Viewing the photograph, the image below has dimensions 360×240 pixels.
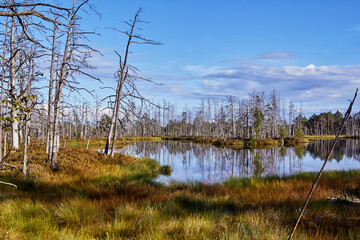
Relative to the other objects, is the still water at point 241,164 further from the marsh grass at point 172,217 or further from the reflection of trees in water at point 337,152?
the marsh grass at point 172,217

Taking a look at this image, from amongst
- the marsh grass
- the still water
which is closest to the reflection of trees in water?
the still water

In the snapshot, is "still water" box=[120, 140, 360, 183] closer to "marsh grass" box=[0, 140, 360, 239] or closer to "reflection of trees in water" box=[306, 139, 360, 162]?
"reflection of trees in water" box=[306, 139, 360, 162]

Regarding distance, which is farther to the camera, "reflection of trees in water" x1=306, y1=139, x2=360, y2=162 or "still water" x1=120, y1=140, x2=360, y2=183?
"reflection of trees in water" x1=306, y1=139, x2=360, y2=162

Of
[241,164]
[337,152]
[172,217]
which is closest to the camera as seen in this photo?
[172,217]

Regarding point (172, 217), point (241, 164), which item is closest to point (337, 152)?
point (241, 164)

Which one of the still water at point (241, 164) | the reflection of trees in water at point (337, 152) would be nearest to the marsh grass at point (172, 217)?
the still water at point (241, 164)

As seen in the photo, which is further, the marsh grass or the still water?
the still water

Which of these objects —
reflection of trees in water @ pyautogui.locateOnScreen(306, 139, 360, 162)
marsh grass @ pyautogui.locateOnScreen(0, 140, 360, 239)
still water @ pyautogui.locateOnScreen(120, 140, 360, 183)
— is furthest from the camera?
reflection of trees in water @ pyautogui.locateOnScreen(306, 139, 360, 162)

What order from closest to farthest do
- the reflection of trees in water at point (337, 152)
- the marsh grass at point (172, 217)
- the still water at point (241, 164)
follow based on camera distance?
the marsh grass at point (172, 217), the still water at point (241, 164), the reflection of trees in water at point (337, 152)

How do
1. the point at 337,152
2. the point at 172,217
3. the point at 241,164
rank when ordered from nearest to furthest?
the point at 172,217
the point at 241,164
the point at 337,152

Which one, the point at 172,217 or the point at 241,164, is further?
the point at 241,164

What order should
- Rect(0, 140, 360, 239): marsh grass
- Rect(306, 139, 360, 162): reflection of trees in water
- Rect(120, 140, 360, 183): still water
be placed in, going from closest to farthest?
Rect(0, 140, 360, 239): marsh grass, Rect(120, 140, 360, 183): still water, Rect(306, 139, 360, 162): reflection of trees in water

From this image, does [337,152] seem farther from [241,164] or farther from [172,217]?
[172,217]

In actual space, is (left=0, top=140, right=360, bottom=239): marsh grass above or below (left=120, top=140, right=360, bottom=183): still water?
above
